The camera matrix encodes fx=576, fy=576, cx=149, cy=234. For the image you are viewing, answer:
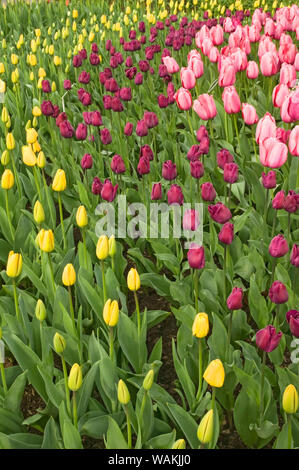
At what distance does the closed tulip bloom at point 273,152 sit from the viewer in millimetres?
2119

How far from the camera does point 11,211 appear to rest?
8.93ft

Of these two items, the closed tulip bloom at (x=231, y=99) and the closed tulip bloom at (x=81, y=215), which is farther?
the closed tulip bloom at (x=231, y=99)

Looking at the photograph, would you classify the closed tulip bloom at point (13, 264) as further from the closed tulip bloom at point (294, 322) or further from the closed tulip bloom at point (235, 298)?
the closed tulip bloom at point (294, 322)

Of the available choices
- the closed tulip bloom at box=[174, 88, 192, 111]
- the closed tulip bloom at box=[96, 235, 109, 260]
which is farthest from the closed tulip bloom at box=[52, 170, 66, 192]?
the closed tulip bloom at box=[174, 88, 192, 111]

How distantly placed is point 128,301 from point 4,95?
2.17m

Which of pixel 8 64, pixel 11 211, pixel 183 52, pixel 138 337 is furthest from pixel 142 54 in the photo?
pixel 138 337

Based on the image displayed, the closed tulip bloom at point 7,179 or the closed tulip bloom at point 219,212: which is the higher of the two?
the closed tulip bloom at point 7,179

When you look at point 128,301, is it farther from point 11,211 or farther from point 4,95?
point 4,95

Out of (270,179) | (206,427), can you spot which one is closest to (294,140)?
(270,179)

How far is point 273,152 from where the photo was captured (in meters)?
2.14
